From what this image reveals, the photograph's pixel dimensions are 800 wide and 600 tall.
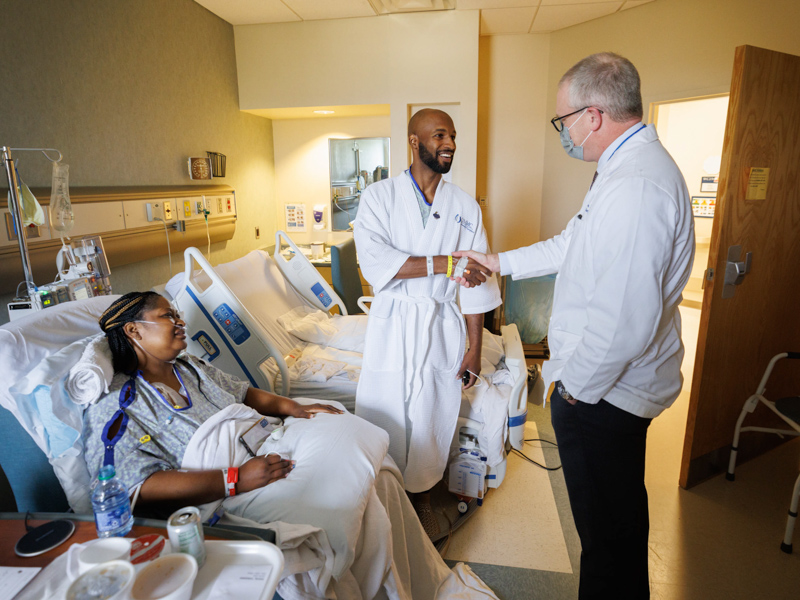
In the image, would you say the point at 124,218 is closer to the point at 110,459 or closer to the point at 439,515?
the point at 110,459

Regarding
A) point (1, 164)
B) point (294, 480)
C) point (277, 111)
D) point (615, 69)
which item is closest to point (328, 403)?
point (294, 480)

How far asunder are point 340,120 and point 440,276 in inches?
120

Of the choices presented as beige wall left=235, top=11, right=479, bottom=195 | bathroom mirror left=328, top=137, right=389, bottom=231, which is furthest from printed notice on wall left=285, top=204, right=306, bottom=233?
beige wall left=235, top=11, right=479, bottom=195

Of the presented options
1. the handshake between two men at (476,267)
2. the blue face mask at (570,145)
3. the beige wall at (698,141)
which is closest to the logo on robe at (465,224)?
the handshake between two men at (476,267)

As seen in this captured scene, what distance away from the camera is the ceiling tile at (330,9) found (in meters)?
3.57

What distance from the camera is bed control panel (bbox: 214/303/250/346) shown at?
7.32ft

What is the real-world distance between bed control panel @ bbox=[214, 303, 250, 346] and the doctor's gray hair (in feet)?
5.38

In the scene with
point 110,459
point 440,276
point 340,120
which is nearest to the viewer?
point 110,459

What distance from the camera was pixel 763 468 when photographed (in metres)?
2.68

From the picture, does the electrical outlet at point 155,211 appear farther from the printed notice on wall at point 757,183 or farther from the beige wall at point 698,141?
the beige wall at point 698,141

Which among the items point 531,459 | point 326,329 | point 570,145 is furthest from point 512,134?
point 570,145

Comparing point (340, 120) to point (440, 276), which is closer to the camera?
point (440, 276)

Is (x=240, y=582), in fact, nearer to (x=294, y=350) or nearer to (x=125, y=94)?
(x=294, y=350)

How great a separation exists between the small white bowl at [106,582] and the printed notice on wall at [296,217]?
412 centimetres
